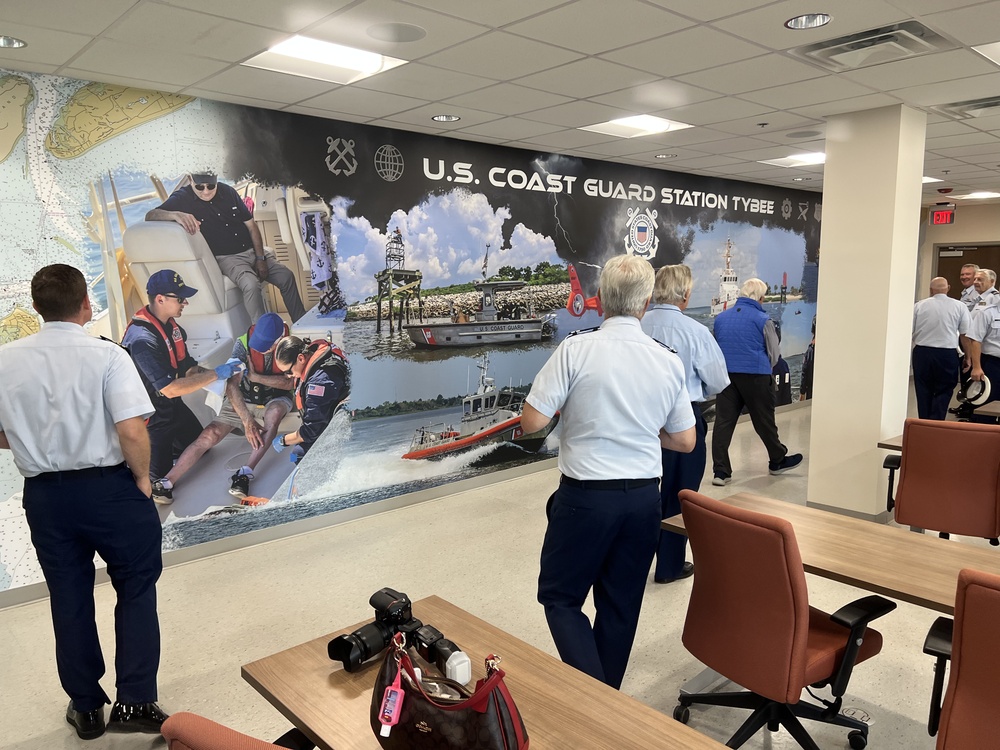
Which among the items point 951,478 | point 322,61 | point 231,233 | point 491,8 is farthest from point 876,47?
point 231,233

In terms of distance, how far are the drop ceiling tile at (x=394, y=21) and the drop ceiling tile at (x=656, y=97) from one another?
137 centimetres

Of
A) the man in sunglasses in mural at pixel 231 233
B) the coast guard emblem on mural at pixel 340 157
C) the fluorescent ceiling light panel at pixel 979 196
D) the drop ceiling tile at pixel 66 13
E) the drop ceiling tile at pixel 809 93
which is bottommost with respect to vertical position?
the man in sunglasses in mural at pixel 231 233

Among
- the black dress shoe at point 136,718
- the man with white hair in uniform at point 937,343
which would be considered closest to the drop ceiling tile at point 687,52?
the black dress shoe at point 136,718

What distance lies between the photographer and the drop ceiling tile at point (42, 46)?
323cm

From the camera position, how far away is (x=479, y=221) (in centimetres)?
620

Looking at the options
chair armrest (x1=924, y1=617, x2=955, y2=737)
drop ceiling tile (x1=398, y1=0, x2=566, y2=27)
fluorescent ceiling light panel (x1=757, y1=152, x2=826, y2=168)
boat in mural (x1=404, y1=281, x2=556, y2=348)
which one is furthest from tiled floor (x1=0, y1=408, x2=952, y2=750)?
fluorescent ceiling light panel (x1=757, y1=152, x2=826, y2=168)

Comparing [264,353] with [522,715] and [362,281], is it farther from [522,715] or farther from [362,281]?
[522,715]

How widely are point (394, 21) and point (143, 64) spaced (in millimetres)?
1489

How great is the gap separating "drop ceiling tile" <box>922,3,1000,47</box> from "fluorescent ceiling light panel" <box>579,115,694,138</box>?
2.08 m

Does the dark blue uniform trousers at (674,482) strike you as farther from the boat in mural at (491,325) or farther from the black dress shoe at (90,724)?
the black dress shoe at (90,724)

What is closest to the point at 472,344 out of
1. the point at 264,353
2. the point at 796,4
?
the point at 264,353

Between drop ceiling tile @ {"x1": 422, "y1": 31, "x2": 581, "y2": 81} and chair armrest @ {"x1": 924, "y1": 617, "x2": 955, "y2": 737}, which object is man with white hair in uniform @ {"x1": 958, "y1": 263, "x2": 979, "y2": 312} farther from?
chair armrest @ {"x1": 924, "y1": 617, "x2": 955, "y2": 737}

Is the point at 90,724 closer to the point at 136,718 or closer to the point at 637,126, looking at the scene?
the point at 136,718

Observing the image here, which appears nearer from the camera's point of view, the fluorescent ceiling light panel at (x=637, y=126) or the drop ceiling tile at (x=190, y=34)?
the drop ceiling tile at (x=190, y=34)
